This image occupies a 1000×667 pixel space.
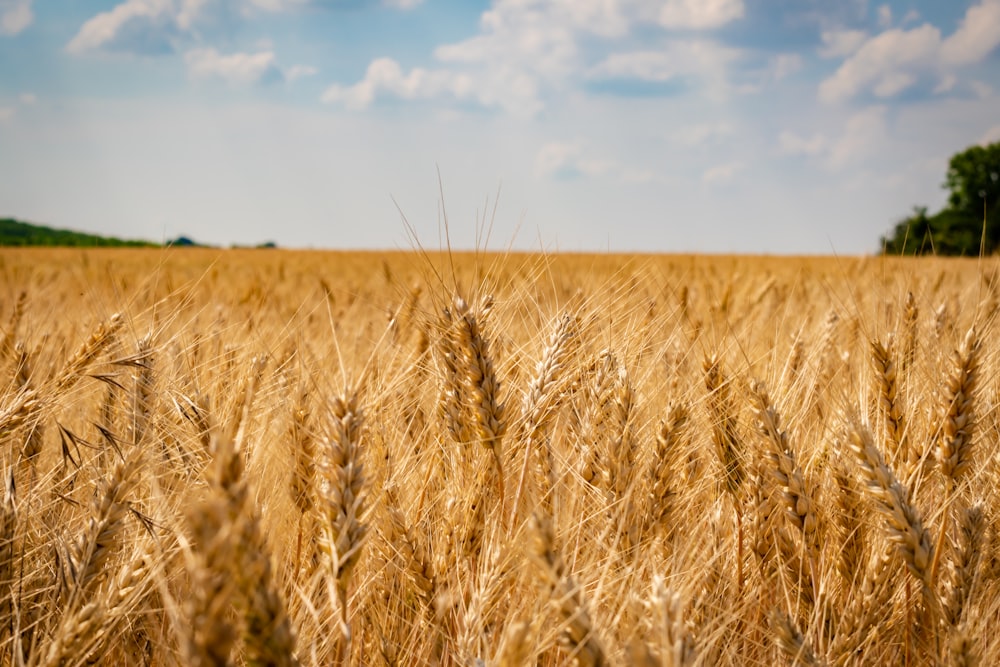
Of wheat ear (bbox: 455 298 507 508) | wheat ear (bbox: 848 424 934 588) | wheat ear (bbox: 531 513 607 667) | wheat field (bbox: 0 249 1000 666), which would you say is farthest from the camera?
wheat ear (bbox: 455 298 507 508)

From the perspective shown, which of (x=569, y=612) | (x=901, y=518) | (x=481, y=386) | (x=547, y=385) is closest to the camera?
(x=569, y=612)

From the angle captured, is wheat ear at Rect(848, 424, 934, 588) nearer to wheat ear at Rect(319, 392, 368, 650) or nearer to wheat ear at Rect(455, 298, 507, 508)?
wheat ear at Rect(455, 298, 507, 508)

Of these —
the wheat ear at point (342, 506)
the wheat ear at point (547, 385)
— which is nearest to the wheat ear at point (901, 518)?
the wheat ear at point (547, 385)

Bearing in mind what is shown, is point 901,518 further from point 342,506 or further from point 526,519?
point 342,506

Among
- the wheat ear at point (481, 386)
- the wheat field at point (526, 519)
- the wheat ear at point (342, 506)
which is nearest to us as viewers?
the wheat ear at point (342, 506)

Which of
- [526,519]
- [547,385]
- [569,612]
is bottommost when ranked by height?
[526,519]

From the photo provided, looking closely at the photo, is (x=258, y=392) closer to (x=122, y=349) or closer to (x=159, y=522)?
(x=122, y=349)

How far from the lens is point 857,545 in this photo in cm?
148

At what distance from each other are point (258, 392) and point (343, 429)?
39.6 inches

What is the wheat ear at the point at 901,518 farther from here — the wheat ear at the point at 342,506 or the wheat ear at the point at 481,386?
the wheat ear at the point at 342,506

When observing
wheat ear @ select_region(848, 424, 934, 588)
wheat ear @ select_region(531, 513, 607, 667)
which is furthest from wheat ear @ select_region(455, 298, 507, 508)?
wheat ear @ select_region(848, 424, 934, 588)

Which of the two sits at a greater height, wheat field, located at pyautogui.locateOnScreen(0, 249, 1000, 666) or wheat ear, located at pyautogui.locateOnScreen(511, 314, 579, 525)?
wheat ear, located at pyautogui.locateOnScreen(511, 314, 579, 525)

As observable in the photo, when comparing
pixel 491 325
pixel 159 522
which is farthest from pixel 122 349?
pixel 491 325

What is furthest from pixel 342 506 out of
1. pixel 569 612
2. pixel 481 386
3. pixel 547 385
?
pixel 547 385
